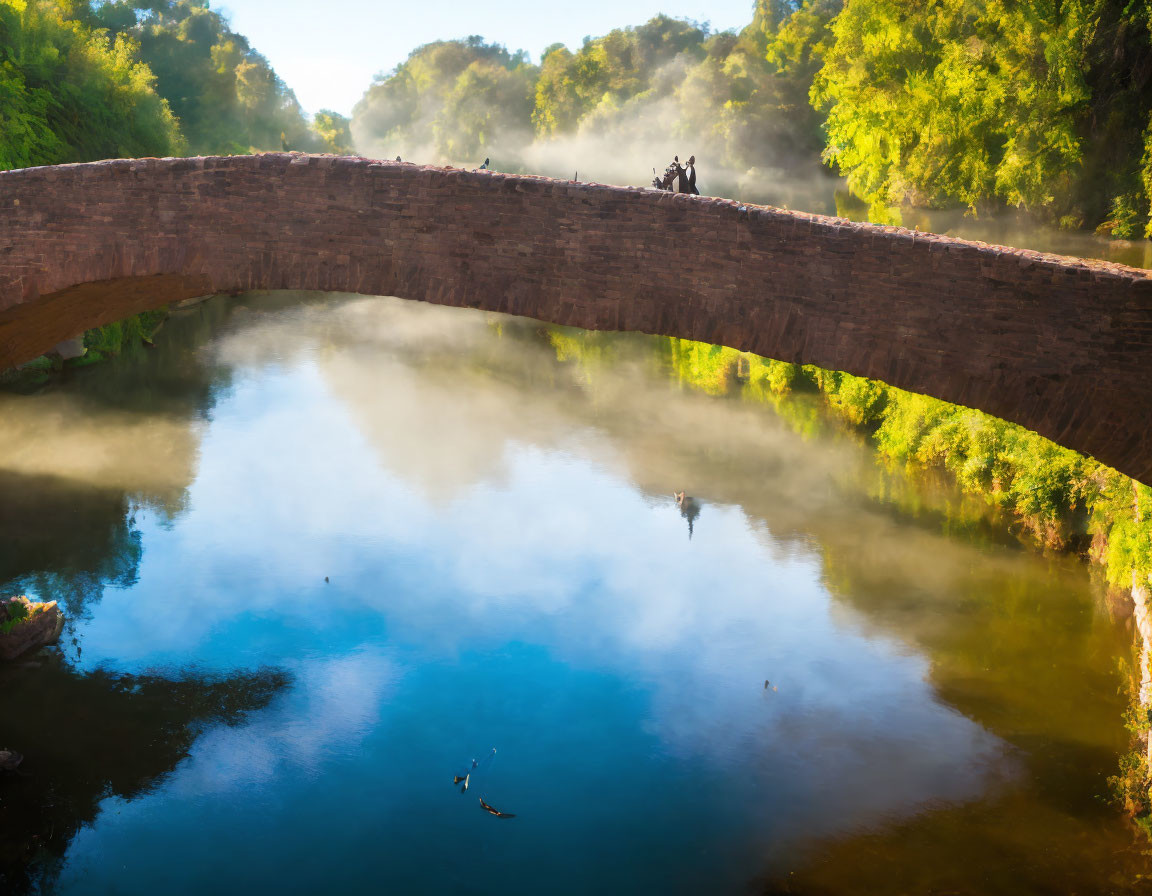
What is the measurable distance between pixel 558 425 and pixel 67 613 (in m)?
10.2

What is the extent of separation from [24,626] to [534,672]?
200 inches

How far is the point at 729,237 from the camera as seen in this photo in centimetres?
630

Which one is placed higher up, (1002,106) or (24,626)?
(1002,106)

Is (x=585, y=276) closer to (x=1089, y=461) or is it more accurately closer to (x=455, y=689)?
(x=455, y=689)

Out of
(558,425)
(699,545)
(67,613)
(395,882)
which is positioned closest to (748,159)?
(558,425)

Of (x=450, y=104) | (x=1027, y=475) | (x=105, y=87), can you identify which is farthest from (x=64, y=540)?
(x=450, y=104)

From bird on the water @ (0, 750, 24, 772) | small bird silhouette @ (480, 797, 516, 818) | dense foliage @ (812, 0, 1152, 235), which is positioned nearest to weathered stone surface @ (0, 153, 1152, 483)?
bird on the water @ (0, 750, 24, 772)

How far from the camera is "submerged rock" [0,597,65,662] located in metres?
10.1

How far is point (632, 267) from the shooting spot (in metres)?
6.51

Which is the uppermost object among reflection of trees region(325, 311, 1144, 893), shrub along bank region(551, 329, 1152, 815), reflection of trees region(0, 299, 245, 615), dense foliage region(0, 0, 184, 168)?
dense foliage region(0, 0, 184, 168)

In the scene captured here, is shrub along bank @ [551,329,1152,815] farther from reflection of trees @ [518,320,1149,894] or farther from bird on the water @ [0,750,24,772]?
bird on the water @ [0,750,24,772]

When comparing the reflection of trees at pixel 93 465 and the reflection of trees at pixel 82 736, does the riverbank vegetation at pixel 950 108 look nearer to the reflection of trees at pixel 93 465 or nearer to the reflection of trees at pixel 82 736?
the reflection of trees at pixel 82 736

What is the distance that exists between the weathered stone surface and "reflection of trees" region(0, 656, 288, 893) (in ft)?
12.8

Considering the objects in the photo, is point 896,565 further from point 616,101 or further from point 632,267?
point 616,101
